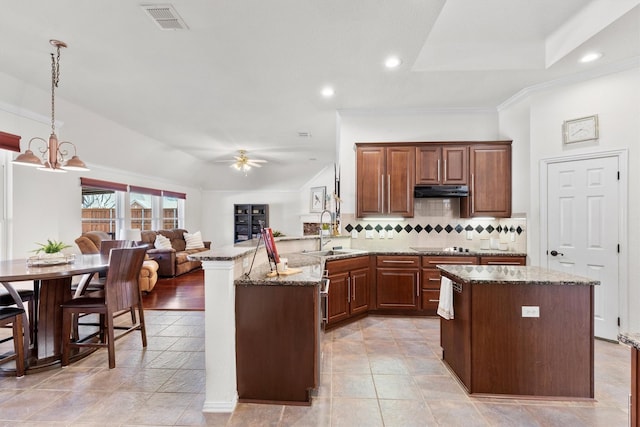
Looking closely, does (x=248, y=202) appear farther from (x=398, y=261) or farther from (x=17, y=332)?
(x=17, y=332)

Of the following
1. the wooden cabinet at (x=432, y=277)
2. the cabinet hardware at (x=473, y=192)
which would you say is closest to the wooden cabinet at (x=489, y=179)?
the cabinet hardware at (x=473, y=192)

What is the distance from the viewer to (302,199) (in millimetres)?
9914

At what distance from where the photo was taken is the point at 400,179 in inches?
162

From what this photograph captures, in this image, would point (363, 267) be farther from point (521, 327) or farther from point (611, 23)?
point (611, 23)

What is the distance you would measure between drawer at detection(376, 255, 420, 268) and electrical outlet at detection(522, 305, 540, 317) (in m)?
1.75

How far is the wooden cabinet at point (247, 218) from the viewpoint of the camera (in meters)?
9.84

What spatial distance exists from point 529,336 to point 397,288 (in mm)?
1832

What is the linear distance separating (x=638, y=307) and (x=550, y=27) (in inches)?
113

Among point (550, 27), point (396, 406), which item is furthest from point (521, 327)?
point (550, 27)

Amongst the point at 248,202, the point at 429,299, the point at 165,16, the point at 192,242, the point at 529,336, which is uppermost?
the point at 165,16

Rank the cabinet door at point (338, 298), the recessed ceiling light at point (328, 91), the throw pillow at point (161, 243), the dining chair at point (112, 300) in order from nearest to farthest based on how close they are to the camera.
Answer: the dining chair at point (112, 300), the cabinet door at point (338, 298), the recessed ceiling light at point (328, 91), the throw pillow at point (161, 243)

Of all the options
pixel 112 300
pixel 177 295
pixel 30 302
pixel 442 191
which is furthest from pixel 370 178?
pixel 30 302

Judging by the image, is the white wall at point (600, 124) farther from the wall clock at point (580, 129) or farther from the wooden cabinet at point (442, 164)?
the wooden cabinet at point (442, 164)

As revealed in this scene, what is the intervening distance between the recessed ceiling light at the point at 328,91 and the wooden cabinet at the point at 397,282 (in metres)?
2.15
